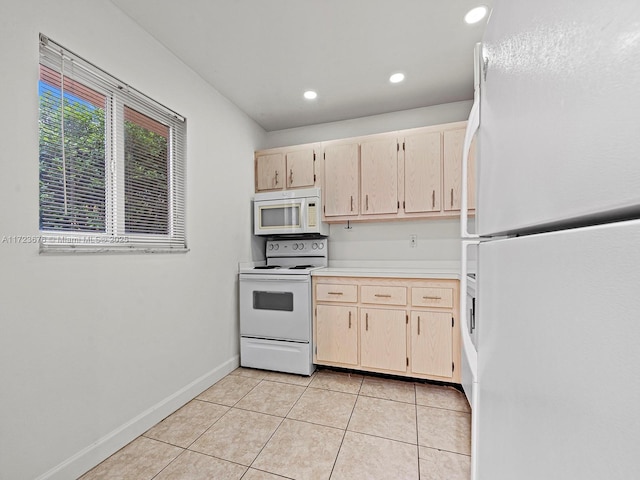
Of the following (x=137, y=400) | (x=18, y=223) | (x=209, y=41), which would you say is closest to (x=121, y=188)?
(x=18, y=223)

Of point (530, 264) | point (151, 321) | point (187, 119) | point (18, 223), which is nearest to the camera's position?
point (530, 264)

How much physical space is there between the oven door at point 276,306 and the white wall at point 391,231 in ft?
2.52

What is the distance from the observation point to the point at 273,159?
3186mm

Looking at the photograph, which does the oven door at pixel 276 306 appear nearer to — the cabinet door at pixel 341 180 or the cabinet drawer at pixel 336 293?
the cabinet drawer at pixel 336 293

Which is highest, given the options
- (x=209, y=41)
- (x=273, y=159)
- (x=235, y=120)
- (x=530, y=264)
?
(x=209, y=41)

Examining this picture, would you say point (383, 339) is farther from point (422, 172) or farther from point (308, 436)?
point (422, 172)

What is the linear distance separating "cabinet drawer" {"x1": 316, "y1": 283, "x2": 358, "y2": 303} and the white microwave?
60cm

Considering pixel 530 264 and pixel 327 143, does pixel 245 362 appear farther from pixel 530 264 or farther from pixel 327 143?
pixel 530 264

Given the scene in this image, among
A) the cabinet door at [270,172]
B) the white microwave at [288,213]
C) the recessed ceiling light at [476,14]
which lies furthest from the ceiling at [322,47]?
the white microwave at [288,213]

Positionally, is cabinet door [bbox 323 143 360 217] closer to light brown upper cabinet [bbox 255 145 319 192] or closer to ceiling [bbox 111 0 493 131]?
light brown upper cabinet [bbox 255 145 319 192]

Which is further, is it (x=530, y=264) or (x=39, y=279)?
(x=39, y=279)

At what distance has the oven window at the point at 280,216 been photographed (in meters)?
2.96

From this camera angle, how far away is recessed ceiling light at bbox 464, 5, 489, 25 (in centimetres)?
177

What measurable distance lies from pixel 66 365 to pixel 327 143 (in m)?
2.63
